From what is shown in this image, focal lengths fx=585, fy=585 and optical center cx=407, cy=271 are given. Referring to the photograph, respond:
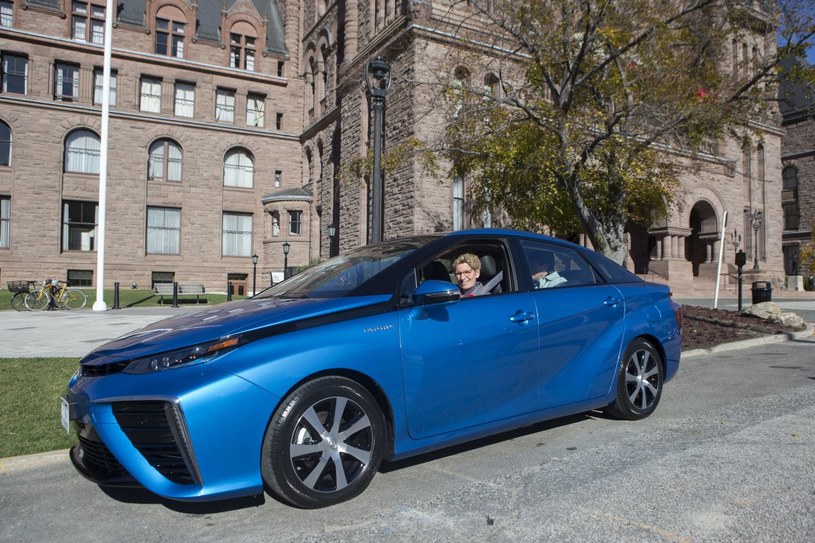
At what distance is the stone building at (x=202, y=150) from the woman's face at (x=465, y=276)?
875 inches

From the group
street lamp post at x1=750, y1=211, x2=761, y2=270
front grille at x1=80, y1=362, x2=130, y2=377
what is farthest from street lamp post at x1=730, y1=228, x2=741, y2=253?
front grille at x1=80, y1=362, x2=130, y2=377

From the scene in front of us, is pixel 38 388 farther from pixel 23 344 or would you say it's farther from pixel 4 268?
pixel 4 268

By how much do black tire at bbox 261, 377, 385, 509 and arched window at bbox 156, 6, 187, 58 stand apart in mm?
36376

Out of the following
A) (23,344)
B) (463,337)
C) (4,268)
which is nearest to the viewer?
(463,337)

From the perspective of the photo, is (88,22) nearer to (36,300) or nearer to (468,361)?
(36,300)

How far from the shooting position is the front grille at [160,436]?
285 centimetres

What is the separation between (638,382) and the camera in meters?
5.06

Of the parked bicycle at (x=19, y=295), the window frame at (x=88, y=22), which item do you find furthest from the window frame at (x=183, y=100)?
the parked bicycle at (x=19, y=295)

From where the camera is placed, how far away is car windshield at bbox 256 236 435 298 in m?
3.86

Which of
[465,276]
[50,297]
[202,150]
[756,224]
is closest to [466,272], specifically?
[465,276]

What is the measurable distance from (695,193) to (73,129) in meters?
34.0

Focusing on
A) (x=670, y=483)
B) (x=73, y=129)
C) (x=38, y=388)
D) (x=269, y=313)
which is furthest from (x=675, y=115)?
(x=73, y=129)

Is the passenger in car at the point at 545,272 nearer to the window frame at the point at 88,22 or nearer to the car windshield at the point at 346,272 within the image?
the car windshield at the point at 346,272

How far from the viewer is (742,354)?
9.55 meters
